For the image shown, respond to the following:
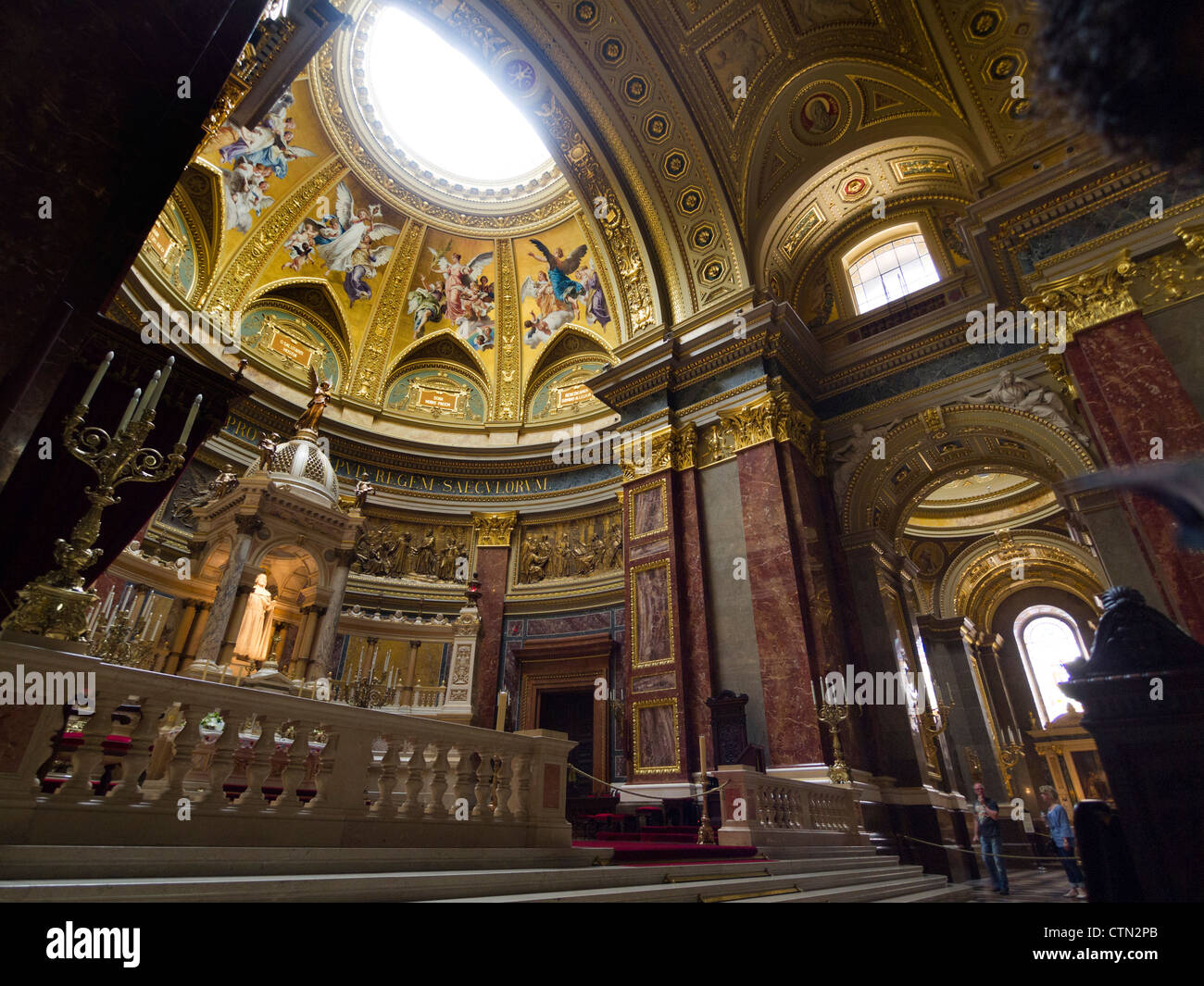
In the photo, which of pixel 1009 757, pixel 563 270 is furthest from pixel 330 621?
pixel 1009 757

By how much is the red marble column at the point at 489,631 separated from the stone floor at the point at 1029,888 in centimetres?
897

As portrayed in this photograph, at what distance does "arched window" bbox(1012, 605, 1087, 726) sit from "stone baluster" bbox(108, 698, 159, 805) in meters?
24.4

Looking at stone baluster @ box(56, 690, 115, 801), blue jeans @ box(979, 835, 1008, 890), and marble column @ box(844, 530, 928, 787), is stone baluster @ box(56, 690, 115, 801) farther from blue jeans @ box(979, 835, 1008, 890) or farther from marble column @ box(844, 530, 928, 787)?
marble column @ box(844, 530, 928, 787)

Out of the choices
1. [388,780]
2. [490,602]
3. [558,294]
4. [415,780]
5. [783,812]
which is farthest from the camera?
[558,294]

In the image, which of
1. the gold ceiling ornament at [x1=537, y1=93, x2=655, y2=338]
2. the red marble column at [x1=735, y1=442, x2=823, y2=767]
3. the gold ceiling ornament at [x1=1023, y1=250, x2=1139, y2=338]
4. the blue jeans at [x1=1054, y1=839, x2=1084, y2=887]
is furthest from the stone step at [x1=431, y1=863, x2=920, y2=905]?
the gold ceiling ornament at [x1=537, y1=93, x2=655, y2=338]

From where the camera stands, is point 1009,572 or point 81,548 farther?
point 1009,572

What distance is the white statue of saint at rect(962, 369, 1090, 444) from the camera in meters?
10.1

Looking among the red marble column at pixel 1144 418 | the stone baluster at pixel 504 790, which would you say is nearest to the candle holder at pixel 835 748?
the red marble column at pixel 1144 418

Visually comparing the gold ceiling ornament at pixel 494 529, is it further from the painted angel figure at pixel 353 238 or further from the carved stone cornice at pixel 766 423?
the painted angel figure at pixel 353 238

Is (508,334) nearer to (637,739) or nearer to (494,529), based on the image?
(494,529)

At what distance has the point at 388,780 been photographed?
3576 millimetres

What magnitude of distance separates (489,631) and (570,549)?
275cm
